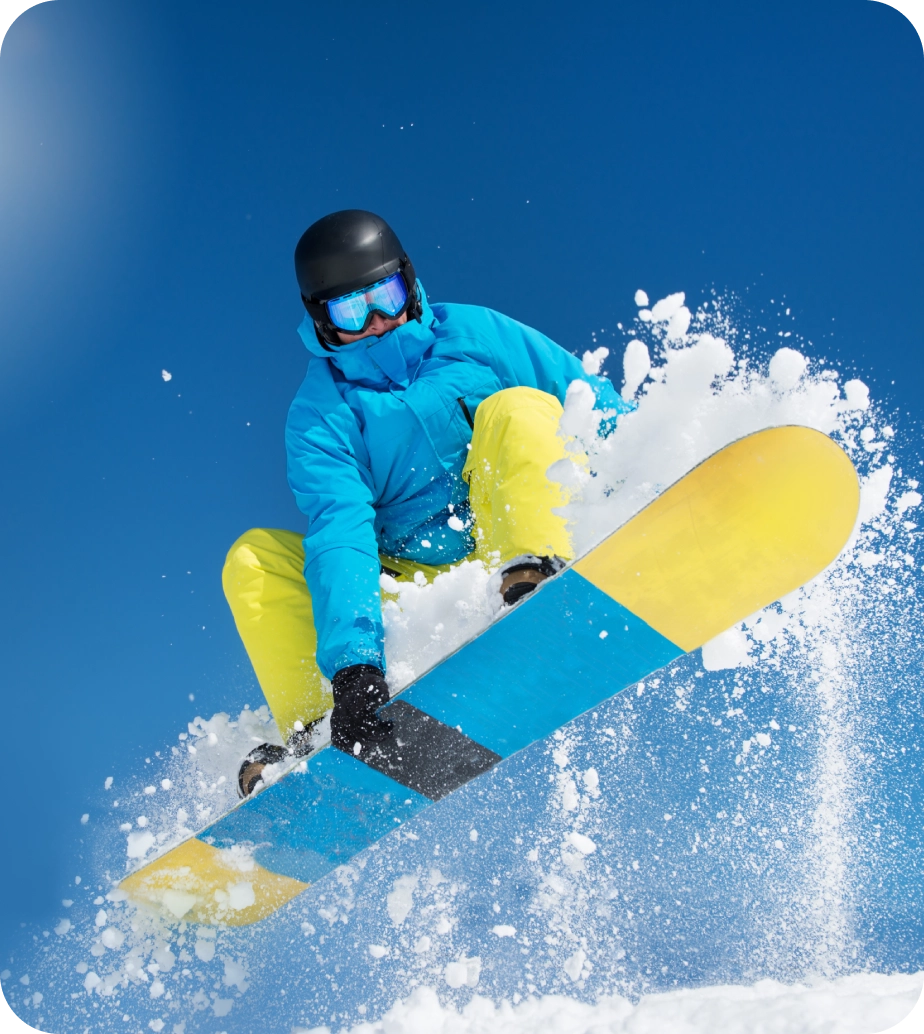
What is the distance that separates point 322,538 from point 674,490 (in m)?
1.06

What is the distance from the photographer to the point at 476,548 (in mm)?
2787

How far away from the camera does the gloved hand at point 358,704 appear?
206 centimetres

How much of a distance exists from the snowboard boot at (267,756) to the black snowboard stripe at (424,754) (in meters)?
0.34

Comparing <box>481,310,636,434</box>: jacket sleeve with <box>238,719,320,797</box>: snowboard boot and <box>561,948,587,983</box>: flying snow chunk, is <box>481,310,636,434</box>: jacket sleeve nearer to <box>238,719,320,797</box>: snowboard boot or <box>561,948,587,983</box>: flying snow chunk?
<box>238,719,320,797</box>: snowboard boot

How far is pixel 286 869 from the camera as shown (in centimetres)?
255

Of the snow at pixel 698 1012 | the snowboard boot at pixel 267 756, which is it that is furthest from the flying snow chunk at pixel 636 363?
the snow at pixel 698 1012

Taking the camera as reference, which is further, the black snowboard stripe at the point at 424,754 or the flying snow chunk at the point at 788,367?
the black snowboard stripe at the point at 424,754

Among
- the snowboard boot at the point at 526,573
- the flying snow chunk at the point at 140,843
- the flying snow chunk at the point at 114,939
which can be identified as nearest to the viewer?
the snowboard boot at the point at 526,573

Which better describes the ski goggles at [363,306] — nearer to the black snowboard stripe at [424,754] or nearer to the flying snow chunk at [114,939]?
the black snowboard stripe at [424,754]

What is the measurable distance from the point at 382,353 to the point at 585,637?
45.5 inches

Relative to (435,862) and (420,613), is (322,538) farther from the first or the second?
(435,862)

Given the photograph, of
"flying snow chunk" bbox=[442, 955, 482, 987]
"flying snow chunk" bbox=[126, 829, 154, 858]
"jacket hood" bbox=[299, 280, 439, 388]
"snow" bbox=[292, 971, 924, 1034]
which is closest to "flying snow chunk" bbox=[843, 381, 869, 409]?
"jacket hood" bbox=[299, 280, 439, 388]

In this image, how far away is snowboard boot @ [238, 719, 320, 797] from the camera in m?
2.47

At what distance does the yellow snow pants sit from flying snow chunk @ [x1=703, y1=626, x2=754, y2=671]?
47 centimetres
